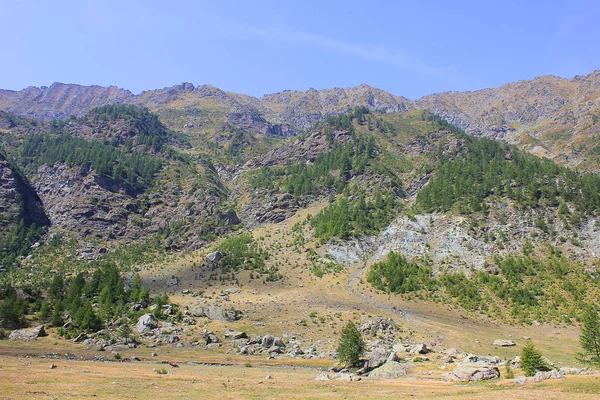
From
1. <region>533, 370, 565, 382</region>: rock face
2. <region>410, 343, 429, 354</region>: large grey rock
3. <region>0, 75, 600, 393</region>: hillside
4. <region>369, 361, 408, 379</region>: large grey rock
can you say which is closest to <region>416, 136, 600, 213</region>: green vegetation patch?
<region>0, 75, 600, 393</region>: hillside

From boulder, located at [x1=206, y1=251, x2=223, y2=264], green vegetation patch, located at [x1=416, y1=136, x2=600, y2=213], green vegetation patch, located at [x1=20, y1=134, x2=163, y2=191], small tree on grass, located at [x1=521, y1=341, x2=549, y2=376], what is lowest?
small tree on grass, located at [x1=521, y1=341, x2=549, y2=376]

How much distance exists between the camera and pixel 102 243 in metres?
136

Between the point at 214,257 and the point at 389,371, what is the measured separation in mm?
79275

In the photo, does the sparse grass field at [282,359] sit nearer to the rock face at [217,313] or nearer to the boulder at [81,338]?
the boulder at [81,338]

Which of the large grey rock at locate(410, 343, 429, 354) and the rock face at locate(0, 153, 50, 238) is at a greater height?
the rock face at locate(0, 153, 50, 238)

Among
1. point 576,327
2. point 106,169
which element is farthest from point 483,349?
point 106,169

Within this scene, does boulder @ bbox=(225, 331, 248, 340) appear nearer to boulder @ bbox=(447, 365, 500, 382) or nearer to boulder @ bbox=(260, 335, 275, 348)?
boulder @ bbox=(260, 335, 275, 348)

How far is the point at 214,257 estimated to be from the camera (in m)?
111

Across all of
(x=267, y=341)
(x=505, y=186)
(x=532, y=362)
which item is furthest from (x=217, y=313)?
(x=505, y=186)

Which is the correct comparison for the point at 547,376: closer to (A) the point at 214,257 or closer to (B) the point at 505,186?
(A) the point at 214,257

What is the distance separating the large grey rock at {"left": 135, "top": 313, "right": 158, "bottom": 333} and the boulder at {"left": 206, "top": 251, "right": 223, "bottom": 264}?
43198mm

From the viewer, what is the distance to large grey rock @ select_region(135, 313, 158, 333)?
6375cm

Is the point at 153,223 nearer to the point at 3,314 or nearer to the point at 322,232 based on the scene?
the point at 322,232

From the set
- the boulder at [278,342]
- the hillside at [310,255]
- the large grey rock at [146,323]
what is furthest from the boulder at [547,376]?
the large grey rock at [146,323]
